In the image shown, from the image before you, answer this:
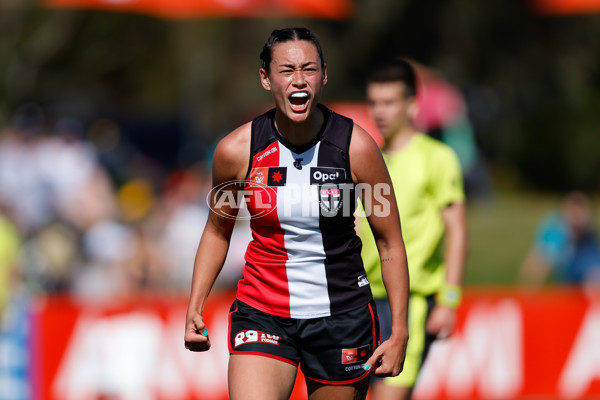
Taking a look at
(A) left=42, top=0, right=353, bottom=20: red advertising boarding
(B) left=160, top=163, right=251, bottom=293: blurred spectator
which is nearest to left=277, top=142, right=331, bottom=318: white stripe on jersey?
(B) left=160, top=163, right=251, bottom=293: blurred spectator

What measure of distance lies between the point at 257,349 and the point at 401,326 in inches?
27.1

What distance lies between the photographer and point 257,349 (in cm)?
459

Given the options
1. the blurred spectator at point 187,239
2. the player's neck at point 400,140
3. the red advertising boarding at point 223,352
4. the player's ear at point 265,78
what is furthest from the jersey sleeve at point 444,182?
the blurred spectator at point 187,239

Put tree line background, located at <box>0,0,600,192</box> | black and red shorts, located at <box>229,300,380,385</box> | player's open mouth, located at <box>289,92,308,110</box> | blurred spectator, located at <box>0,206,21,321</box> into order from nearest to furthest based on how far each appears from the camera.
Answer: player's open mouth, located at <box>289,92,308,110</box> < black and red shorts, located at <box>229,300,380,385</box> < blurred spectator, located at <box>0,206,21,321</box> < tree line background, located at <box>0,0,600,192</box>

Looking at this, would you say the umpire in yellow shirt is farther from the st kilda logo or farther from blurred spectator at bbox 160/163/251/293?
blurred spectator at bbox 160/163/251/293

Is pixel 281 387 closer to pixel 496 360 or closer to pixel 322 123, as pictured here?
pixel 322 123

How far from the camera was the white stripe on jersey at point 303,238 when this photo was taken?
178 inches

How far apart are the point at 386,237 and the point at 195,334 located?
3.37 feet

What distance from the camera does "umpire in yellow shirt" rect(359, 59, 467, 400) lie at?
6.04 meters

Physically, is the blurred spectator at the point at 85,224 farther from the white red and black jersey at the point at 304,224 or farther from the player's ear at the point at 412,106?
the white red and black jersey at the point at 304,224

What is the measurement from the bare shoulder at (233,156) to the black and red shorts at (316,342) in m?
0.69

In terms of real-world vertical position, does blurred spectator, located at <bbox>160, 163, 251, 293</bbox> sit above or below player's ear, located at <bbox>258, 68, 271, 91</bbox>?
below

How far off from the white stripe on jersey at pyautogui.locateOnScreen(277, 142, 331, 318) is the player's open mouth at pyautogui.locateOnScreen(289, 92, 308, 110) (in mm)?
228

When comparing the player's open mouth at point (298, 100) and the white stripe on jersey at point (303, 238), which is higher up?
the player's open mouth at point (298, 100)
